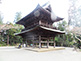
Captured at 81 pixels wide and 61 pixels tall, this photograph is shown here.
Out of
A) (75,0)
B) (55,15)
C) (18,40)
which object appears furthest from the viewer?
(18,40)

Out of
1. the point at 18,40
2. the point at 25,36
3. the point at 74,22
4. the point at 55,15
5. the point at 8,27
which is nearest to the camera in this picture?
the point at 55,15

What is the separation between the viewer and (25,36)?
1173 centimetres

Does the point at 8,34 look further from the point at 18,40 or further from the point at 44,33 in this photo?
the point at 44,33

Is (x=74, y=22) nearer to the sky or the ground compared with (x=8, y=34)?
nearer to the sky

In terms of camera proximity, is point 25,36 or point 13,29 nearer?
point 25,36

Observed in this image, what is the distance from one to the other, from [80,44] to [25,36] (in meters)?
8.38

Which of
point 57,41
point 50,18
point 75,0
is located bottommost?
point 57,41

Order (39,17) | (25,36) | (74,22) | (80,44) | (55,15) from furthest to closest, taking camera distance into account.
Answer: (25,36) → (74,22) → (55,15) → (39,17) → (80,44)

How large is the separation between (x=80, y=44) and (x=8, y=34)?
1755 cm

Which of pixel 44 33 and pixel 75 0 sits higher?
pixel 75 0

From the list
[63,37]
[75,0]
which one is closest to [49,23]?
[75,0]

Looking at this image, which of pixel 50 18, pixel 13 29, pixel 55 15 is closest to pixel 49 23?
pixel 50 18

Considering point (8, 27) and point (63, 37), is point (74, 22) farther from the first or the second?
point (8, 27)

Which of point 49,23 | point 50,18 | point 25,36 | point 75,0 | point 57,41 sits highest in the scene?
point 75,0
